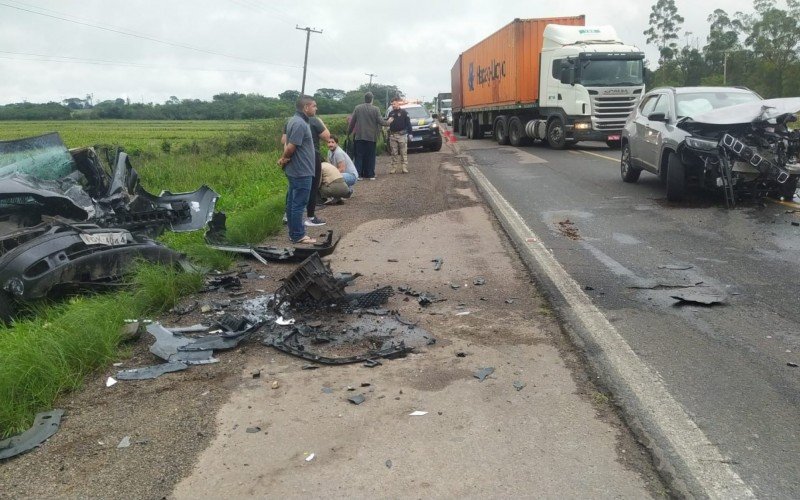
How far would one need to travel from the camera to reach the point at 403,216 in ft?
36.1

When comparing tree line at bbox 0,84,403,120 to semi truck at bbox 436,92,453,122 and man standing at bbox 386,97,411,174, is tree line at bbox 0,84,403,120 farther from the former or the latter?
man standing at bbox 386,97,411,174

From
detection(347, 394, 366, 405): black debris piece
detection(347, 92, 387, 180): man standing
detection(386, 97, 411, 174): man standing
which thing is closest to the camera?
detection(347, 394, 366, 405): black debris piece

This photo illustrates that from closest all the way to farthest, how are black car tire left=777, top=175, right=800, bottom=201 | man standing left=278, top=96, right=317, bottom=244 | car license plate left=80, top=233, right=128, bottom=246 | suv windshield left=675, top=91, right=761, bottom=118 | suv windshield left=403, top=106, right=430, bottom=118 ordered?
car license plate left=80, top=233, right=128, bottom=246
man standing left=278, top=96, right=317, bottom=244
black car tire left=777, top=175, right=800, bottom=201
suv windshield left=675, top=91, right=761, bottom=118
suv windshield left=403, top=106, right=430, bottom=118

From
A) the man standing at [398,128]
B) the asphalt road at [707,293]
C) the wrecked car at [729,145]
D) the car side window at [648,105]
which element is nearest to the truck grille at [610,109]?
the man standing at [398,128]

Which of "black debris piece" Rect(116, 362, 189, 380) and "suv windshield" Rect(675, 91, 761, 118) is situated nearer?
"black debris piece" Rect(116, 362, 189, 380)

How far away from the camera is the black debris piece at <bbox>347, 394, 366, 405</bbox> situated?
4.06m

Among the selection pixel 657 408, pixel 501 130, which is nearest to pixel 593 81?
pixel 501 130

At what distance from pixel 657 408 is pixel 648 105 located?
1026 cm

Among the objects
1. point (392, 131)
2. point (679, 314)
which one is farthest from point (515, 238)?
point (392, 131)

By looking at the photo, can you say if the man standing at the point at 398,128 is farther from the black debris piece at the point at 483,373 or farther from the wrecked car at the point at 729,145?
the black debris piece at the point at 483,373

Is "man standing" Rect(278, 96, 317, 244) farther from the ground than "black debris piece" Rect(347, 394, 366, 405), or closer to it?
Result: farther from the ground

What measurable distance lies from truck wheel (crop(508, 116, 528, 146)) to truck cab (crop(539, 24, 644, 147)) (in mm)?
3009

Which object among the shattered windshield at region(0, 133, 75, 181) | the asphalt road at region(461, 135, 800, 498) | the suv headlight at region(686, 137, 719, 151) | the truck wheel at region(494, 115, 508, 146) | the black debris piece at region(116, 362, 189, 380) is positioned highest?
the truck wheel at region(494, 115, 508, 146)

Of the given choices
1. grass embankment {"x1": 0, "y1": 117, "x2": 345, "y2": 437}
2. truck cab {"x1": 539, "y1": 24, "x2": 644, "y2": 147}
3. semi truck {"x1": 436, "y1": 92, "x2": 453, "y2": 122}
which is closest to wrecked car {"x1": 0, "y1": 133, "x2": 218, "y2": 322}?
grass embankment {"x1": 0, "y1": 117, "x2": 345, "y2": 437}
